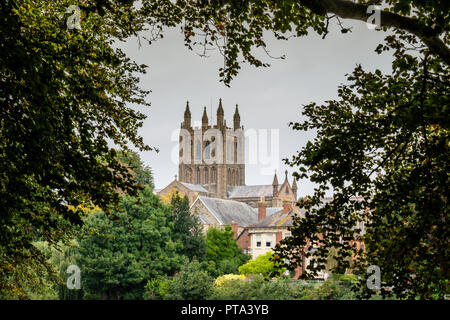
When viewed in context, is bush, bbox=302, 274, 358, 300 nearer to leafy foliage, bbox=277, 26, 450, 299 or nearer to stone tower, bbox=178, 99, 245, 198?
leafy foliage, bbox=277, 26, 450, 299

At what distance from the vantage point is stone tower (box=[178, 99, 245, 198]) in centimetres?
12850

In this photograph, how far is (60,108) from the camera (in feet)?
19.0

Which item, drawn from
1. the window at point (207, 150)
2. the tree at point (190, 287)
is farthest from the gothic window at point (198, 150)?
the tree at point (190, 287)

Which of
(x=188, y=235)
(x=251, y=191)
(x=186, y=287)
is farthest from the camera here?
(x=251, y=191)

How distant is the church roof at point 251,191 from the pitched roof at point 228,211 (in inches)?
1165

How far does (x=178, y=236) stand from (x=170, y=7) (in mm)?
46361

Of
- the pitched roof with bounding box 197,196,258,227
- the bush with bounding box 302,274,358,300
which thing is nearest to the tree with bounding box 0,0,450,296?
the bush with bounding box 302,274,358,300

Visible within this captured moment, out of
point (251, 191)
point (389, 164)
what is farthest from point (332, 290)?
point (251, 191)

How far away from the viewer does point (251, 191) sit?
125 meters

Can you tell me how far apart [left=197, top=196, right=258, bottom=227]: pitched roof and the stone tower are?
122 feet

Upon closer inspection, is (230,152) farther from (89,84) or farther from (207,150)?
(89,84)

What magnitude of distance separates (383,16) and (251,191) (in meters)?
119
